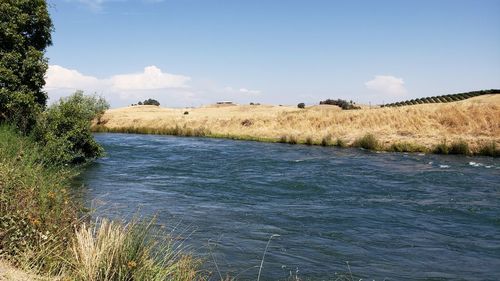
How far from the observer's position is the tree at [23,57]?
22328 millimetres

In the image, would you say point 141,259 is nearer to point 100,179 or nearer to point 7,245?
point 7,245

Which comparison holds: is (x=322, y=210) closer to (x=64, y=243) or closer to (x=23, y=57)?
(x=64, y=243)

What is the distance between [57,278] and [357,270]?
22.9 feet

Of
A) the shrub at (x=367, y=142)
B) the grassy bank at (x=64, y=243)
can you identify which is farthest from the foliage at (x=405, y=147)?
the grassy bank at (x=64, y=243)

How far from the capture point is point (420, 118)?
46219 mm

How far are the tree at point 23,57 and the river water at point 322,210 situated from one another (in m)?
4.71

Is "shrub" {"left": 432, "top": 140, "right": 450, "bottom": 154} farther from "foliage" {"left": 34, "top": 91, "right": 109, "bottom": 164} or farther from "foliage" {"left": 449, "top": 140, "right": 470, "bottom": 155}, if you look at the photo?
"foliage" {"left": 34, "top": 91, "right": 109, "bottom": 164}

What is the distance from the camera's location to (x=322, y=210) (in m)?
17.4

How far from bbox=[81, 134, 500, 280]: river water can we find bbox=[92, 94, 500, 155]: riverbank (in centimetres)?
588

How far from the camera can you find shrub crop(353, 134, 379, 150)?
40812mm

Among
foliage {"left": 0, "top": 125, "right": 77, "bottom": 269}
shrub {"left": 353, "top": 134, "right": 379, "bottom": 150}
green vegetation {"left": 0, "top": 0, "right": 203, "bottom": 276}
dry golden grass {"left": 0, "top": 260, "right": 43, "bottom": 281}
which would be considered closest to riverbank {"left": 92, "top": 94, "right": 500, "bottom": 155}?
shrub {"left": 353, "top": 134, "right": 379, "bottom": 150}

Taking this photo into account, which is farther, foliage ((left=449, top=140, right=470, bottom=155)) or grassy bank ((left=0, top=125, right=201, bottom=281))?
foliage ((left=449, top=140, right=470, bottom=155))

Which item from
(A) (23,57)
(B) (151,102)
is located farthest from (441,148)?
(B) (151,102)

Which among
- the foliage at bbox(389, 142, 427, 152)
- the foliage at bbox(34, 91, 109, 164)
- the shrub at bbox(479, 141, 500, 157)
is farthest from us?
the foliage at bbox(389, 142, 427, 152)
